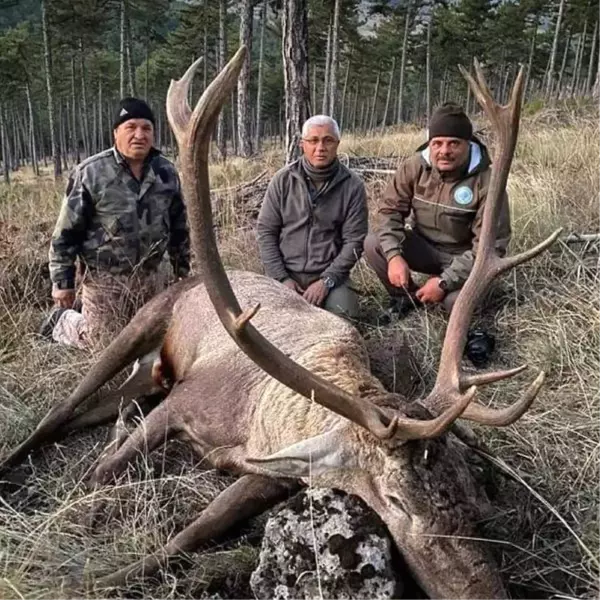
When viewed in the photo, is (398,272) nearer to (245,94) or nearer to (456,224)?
(456,224)

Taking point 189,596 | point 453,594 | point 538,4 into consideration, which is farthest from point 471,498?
point 538,4

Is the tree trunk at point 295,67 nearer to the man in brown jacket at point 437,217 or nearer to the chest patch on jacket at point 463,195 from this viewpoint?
the man in brown jacket at point 437,217

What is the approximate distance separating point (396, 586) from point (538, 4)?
45.9 m

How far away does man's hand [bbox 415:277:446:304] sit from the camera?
16.1 feet

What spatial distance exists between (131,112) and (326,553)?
11.0ft

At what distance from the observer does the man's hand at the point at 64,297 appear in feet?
16.2

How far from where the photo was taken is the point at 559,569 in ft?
8.93

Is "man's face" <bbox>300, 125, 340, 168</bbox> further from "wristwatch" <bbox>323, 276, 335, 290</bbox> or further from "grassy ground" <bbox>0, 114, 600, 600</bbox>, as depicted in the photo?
"grassy ground" <bbox>0, 114, 600, 600</bbox>

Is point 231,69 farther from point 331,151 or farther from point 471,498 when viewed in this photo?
point 331,151

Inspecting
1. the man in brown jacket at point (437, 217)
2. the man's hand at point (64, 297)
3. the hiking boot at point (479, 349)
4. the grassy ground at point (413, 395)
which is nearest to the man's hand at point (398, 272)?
the man in brown jacket at point (437, 217)

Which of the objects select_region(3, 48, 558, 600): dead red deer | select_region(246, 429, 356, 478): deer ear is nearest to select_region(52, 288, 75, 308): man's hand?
select_region(3, 48, 558, 600): dead red deer

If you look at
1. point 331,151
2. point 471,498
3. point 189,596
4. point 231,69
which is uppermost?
point 231,69

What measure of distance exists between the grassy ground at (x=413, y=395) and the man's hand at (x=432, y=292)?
11 cm

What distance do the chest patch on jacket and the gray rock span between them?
2916mm
